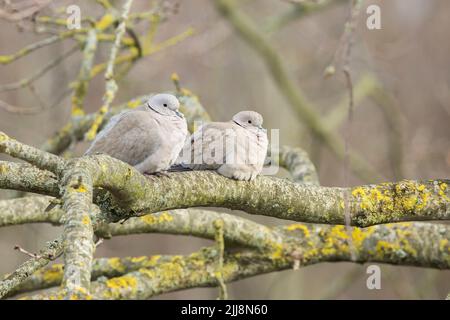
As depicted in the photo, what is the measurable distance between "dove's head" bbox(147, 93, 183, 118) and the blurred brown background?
14.0 feet

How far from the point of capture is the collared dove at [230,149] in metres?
3.69

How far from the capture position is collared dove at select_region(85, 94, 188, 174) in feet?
12.1

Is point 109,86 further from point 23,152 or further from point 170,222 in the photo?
point 23,152

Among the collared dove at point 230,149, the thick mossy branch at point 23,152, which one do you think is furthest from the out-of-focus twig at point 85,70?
the thick mossy branch at point 23,152

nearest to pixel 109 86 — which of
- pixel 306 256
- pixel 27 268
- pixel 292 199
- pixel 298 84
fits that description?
pixel 292 199

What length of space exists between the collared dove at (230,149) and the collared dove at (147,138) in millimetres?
162

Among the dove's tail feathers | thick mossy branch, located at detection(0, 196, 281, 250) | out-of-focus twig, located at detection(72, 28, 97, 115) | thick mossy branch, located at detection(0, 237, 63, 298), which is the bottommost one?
thick mossy branch, located at detection(0, 237, 63, 298)

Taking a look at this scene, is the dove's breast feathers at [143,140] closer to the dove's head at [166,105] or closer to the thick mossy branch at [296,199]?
the dove's head at [166,105]

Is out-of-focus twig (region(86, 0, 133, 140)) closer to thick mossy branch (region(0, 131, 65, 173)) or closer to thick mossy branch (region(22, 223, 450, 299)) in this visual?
thick mossy branch (region(22, 223, 450, 299))

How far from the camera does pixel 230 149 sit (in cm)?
387

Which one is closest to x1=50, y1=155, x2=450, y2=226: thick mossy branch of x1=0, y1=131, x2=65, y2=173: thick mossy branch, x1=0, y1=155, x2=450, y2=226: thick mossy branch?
x1=0, y1=155, x2=450, y2=226: thick mossy branch

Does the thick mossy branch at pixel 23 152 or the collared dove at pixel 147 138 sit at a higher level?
the collared dove at pixel 147 138
